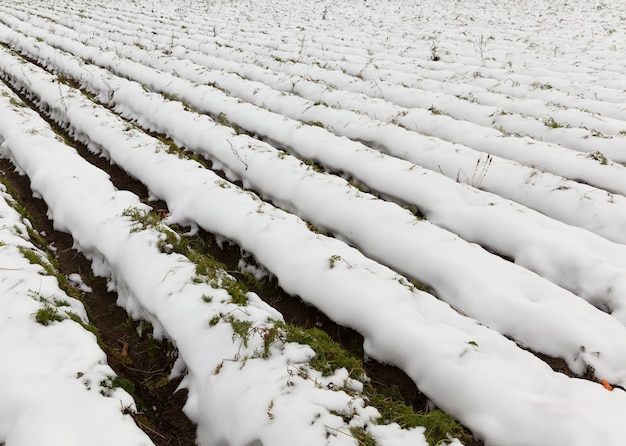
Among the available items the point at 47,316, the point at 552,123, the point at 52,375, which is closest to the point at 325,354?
the point at 52,375

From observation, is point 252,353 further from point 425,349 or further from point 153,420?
point 425,349

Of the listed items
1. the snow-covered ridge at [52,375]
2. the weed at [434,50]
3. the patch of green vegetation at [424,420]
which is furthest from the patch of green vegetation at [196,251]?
the weed at [434,50]

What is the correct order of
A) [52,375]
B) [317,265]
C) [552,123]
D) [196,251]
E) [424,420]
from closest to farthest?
1. [424,420]
2. [52,375]
3. [317,265]
4. [196,251]
5. [552,123]

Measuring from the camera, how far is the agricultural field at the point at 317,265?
9.29 ft

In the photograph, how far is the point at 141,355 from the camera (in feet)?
12.1

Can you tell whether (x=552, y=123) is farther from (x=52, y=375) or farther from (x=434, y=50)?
(x=52, y=375)

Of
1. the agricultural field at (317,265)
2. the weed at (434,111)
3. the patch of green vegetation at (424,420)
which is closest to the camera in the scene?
the patch of green vegetation at (424,420)

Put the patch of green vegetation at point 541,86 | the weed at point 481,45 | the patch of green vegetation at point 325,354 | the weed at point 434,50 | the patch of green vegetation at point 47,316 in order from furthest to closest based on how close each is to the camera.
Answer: the weed at point 434,50
the weed at point 481,45
the patch of green vegetation at point 541,86
the patch of green vegetation at point 47,316
the patch of green vegetation at point 325,354

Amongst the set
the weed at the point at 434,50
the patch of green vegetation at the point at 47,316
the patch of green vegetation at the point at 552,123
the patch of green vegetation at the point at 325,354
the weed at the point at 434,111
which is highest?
the weed at the point at 434,50

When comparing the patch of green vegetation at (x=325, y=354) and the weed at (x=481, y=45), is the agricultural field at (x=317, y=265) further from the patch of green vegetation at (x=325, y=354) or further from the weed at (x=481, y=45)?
the weed at (x=481, y=45)

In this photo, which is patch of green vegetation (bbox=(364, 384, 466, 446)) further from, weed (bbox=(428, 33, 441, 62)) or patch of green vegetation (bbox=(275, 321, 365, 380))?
weed (bbox=(428, 33, 441, 62))

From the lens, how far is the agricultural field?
9.29 ft

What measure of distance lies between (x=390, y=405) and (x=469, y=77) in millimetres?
8743

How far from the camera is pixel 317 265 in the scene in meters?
4.04
